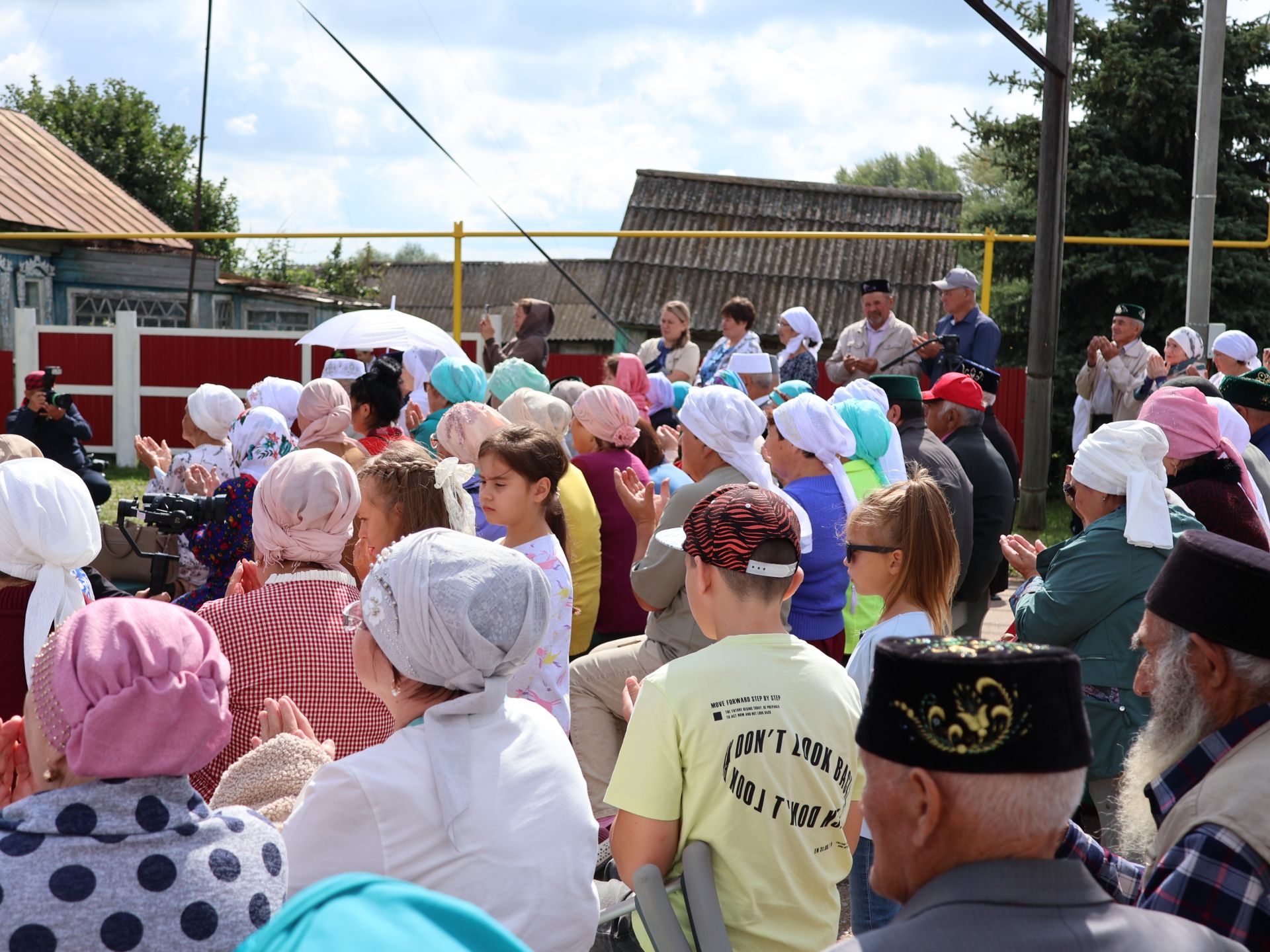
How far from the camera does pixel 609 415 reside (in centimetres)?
560

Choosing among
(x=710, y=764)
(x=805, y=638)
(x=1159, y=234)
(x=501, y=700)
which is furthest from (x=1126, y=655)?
(x=1159, y=234)

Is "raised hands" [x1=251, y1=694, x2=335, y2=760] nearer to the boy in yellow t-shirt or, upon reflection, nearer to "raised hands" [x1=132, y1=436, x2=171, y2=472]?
the boy in yellow t-shirt

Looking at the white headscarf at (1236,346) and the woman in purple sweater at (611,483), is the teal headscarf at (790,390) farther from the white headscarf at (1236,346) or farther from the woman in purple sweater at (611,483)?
the white headscarf at (1236,346)

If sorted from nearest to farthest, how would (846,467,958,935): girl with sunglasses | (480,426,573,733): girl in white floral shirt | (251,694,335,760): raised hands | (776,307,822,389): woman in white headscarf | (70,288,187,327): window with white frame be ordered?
(251,694,335,760): raised hands
(846,467,958,935): girl with sunglasses
(480,426,573,733): girl in white floral shirt
(776,307,822,389): woman in white headscarf
(70,288,187,327): window with white frame

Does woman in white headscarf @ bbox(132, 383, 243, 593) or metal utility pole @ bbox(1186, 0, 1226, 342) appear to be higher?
metal utility pole @ bbox(1186, 0, 1226, 342)

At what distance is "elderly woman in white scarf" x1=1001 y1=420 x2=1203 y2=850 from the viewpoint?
3.88 meters

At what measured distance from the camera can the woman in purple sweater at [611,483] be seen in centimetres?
560

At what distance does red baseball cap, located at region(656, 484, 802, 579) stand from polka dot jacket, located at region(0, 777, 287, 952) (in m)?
1.30

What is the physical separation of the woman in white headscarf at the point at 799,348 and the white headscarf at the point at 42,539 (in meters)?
6.73

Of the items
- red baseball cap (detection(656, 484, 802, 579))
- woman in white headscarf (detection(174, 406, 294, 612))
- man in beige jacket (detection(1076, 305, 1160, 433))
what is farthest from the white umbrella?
red baseball cap (detection(656, 484, 802, 579))

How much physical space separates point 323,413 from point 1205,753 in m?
4.47

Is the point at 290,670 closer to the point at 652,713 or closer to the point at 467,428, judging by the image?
the point at 652,713

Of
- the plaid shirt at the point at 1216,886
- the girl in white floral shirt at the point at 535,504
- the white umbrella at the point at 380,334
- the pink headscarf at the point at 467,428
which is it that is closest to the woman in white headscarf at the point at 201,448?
the pink headscarf at the point at 467,428

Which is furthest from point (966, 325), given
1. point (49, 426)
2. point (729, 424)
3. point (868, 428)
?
point (49, 426)
